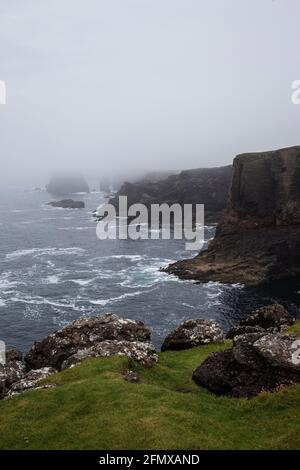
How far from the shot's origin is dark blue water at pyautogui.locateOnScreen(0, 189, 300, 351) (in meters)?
71.5

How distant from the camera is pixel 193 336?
36750mm

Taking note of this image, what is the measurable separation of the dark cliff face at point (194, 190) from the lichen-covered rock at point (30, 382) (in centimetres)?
14407

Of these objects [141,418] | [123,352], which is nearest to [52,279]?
[123,352]

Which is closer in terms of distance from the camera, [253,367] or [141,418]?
[141,418]

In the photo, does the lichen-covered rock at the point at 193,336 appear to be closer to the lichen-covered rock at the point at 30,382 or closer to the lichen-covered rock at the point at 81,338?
the lichen-covered rock at the point at 81,338

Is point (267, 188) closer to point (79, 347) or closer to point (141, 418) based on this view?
point (79, 347)

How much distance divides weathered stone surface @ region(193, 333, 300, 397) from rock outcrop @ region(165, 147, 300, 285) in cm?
7003

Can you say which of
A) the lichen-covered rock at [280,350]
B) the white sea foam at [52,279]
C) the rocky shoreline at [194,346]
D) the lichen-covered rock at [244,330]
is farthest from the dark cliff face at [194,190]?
the lichen-covered rock at [280,350]

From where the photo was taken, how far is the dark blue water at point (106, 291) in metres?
71.5

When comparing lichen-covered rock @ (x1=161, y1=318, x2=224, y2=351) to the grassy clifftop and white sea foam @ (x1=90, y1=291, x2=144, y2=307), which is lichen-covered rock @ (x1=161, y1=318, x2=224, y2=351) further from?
white sea foam @ (x1=90, y1=291, x2=144, y2=307)

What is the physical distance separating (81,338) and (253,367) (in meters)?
16.6

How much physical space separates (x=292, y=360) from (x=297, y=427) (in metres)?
4.80
